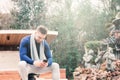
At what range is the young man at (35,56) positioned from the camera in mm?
3922

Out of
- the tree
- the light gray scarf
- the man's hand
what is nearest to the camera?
the man's hand

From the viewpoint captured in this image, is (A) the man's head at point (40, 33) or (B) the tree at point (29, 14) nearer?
(A) the man's head at point (40, 33)

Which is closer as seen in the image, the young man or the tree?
the young man

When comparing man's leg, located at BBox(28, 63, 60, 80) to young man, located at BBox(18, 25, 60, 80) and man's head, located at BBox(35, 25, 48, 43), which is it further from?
man's head, located at BBox(35, 25, 48, 43)

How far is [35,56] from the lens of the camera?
13.2ft

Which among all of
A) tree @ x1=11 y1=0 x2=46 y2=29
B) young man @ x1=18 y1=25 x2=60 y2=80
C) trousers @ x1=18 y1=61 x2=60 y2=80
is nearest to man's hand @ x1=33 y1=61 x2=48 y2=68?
young man @ x1=18 y1=25 x2=60 y2=80

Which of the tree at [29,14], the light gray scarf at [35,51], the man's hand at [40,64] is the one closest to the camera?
the man's hand at [40,64]

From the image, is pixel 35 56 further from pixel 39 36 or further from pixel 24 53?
pixel 39 36

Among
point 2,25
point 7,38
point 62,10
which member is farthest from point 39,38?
point 62,10

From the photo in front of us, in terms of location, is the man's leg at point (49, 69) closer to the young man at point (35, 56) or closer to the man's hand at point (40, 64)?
the young man at point (35, 56)

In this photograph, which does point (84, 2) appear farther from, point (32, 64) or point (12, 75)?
point (32, 64)

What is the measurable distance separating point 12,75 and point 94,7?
452 inches

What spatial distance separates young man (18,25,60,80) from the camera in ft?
12.9

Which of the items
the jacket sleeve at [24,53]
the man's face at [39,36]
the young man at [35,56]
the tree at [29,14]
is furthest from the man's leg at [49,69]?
the tree at [29,14]
